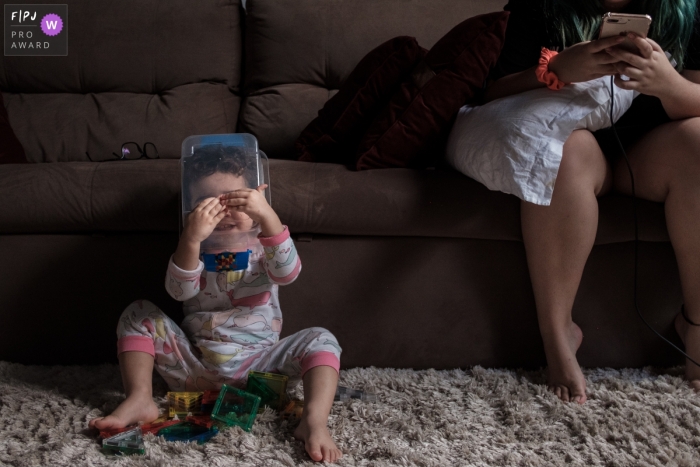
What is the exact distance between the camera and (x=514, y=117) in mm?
1072

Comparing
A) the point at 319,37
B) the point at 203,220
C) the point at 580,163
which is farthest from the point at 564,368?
the point at 319,37

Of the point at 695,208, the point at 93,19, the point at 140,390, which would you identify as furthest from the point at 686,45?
the point at 93,19

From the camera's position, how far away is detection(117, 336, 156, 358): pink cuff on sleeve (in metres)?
1.02

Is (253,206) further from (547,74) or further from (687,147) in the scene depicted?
(687,147)

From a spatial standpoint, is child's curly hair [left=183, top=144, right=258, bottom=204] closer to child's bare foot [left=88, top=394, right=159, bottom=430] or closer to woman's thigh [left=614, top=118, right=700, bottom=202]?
child's bare foot [left=88, top=394, right=159, bottom=430]

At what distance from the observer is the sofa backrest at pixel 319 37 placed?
1.78 meters

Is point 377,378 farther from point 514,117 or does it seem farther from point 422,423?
point 514,117

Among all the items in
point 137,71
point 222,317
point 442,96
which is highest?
point 442,96

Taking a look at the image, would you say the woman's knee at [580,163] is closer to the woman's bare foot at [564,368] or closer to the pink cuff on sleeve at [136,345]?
the woman's bare foot at [564,368]

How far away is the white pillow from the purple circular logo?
134 cm

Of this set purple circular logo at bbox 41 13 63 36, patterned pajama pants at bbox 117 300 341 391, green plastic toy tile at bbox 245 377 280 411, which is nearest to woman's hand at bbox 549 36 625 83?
patterned pajama pants at bbox 117 300 341 391

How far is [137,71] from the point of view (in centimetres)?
183

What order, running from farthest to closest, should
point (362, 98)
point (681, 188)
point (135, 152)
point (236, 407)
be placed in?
point (135, 152)
point (362, 98)
point (681, 188)
point (236, 407)

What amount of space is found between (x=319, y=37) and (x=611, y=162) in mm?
949
